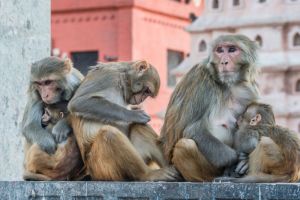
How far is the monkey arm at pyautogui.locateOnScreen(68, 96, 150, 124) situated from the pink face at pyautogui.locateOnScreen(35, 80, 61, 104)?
180 millimetres

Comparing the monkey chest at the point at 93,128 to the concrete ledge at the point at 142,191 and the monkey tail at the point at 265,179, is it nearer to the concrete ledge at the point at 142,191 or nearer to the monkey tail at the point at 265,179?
the concrete ledge at the point at 142,191

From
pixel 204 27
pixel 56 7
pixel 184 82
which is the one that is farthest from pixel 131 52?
pixel 184 82

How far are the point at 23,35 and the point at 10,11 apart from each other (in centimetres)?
22

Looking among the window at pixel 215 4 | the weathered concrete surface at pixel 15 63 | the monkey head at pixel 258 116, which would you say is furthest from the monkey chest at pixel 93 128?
the window at pixel 215 4

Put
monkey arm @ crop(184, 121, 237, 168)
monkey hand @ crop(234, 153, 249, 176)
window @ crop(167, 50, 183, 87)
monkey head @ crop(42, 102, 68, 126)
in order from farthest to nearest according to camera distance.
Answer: window @ crop(167, 50, 183, 87)
monkey head @ crop(42, 102, 68, 126)
monkey arm @ crop(184, 121, 237, 168)
monkey hand @ crop(234, 153, 249, 176)

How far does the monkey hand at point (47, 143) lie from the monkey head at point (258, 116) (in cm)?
125

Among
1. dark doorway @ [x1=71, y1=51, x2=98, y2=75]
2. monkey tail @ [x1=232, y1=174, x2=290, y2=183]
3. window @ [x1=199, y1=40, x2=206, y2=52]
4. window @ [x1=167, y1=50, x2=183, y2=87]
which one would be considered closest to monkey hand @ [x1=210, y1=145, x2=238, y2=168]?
monkey tail @ [x1=232, y1=174, x2=290, y2=183]

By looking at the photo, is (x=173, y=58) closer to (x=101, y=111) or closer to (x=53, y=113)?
(x=53, y=113)

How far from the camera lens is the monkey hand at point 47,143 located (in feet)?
27.3

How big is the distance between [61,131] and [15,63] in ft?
7.12

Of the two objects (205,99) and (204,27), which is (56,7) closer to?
(204,27)

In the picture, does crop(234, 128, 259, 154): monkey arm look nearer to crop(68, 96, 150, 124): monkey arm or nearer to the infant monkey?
crop(68, 96, 150, 124): monkey arm

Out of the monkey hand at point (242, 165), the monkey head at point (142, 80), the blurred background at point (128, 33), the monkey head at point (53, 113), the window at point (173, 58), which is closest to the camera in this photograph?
the monkey hand at point (242, 165)

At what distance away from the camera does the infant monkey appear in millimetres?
8352
